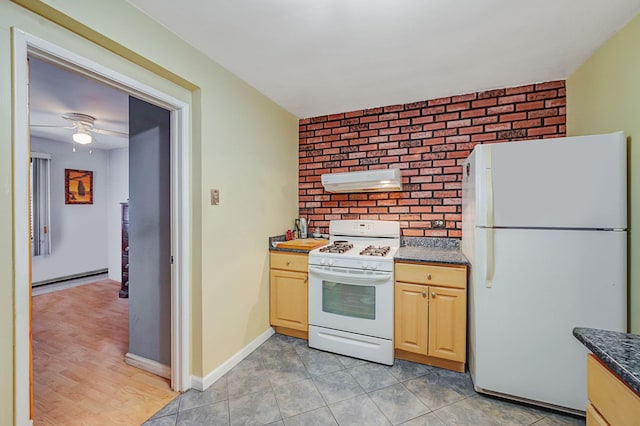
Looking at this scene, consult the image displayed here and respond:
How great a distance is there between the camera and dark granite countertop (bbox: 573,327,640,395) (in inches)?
26.1

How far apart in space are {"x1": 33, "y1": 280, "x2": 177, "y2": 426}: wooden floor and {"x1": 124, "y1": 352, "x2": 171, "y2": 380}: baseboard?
32 mm

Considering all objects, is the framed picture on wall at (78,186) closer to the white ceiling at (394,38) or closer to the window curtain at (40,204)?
the window curtain at (40,204)

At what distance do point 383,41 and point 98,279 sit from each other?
19.7ft

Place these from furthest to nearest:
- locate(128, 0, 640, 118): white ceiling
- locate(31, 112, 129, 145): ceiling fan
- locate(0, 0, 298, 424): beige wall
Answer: locate(31, 112, 129, 145): ceiling fan
locate(128, 0, 640, 118): white ceiling
locate(0, 0, 298, 424): beige wall

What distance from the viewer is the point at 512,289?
1.73 m

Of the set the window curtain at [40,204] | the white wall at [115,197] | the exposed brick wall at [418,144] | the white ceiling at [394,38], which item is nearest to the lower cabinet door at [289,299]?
the exposed brick wall at [418,144]

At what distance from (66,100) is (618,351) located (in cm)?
440

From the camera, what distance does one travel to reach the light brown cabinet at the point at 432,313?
81.8 inches

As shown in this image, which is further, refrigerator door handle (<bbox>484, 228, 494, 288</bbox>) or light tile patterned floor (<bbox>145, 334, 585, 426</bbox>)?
refrigerator door handle (<bbox>484, 228, 494, 288</bbox>)

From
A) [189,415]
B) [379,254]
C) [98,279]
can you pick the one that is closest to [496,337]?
[379,254]

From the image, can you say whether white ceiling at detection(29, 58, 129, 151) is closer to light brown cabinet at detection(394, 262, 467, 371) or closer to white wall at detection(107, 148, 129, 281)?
white wall at detection(107, 148, 129, 281)

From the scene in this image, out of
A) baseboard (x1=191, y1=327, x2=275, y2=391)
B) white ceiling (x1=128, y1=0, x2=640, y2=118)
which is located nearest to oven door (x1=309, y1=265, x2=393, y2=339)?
baseboard (x1=191, y1=327, x2=275, y2=391)

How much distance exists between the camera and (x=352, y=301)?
2.35 metres

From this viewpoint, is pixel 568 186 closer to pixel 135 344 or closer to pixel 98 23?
pixel 98 23
